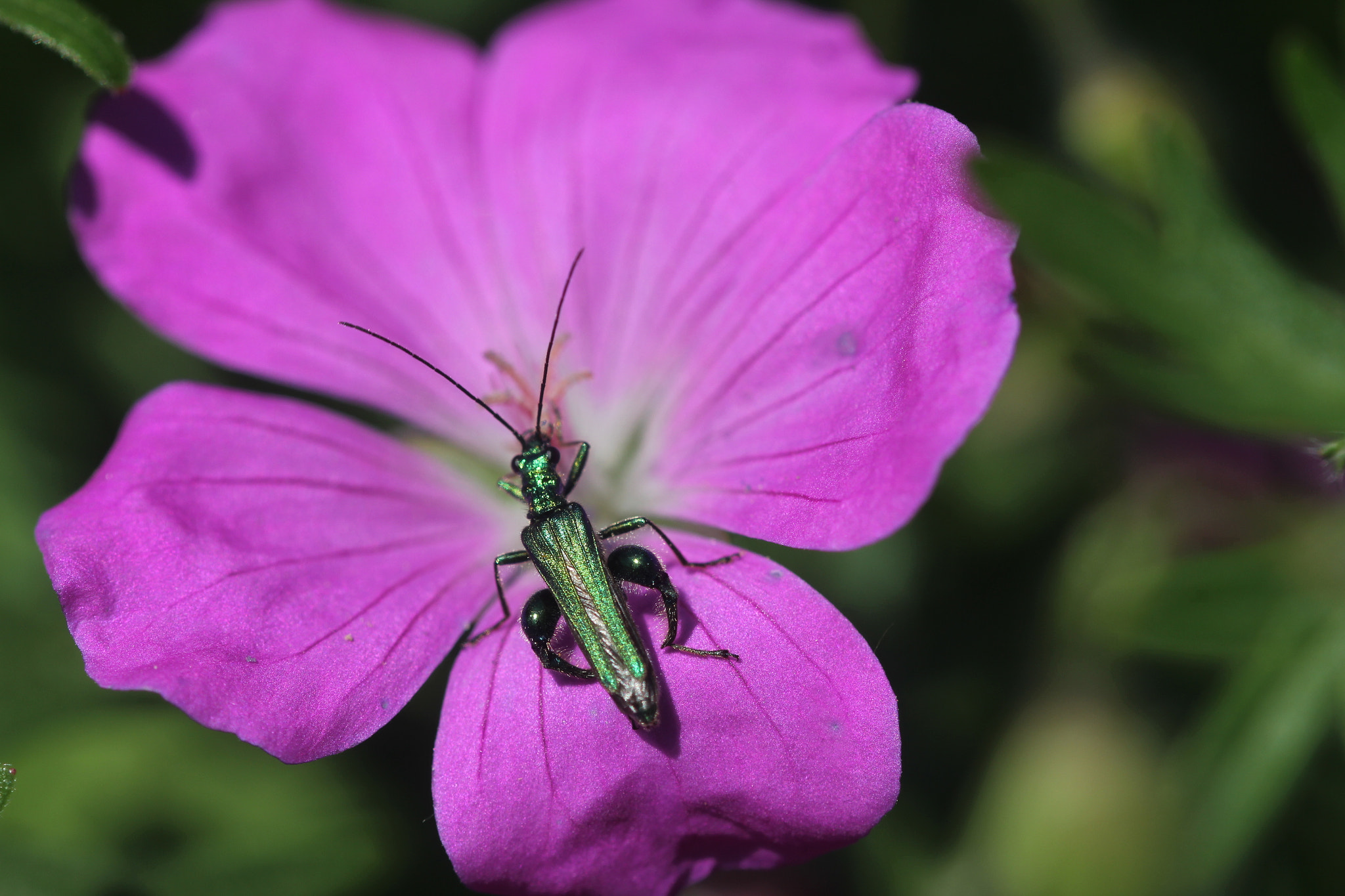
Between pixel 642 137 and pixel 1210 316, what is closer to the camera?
pixel 1210 316

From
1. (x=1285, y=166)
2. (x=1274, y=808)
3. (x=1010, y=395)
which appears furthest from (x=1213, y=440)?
(x=1274, y=808)

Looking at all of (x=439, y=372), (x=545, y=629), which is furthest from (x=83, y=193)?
(x=545, y=629)

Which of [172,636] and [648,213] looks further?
[648,213]

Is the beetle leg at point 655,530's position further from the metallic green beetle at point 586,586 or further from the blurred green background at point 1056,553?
the blurred green background at point 1056,553

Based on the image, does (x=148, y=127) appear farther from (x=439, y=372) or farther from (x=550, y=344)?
(x=550, y=344)

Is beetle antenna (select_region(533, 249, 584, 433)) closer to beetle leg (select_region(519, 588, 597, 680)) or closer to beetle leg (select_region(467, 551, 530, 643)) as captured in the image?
beetle leg (select_region(467, 551, 530, 643))

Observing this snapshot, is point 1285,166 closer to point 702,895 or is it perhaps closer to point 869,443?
point 869,443

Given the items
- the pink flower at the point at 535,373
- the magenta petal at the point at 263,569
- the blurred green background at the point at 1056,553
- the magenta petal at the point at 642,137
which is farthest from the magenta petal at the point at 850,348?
the magenta petal at the point at 263,569
